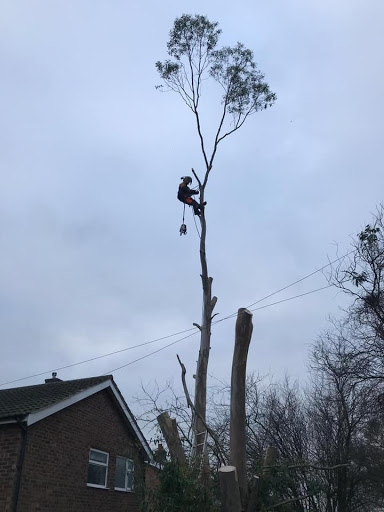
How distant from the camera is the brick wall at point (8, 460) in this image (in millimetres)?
11062

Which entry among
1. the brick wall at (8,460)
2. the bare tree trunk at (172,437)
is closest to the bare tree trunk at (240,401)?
the bare tree trunk at (172,437)

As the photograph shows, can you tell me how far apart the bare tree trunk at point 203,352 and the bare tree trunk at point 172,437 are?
1.54 feet

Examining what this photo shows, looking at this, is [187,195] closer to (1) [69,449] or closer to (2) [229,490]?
(2) [229,490]

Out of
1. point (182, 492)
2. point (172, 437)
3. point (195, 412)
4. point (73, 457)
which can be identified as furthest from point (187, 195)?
point (73, 457)

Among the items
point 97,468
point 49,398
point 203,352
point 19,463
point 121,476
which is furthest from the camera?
point 121,476

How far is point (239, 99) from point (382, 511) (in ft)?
48.5

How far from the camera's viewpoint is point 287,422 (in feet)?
60.1

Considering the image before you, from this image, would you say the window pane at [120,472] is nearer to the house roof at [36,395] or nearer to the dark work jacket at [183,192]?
the house roof at [36,395]

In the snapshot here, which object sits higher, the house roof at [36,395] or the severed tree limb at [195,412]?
the house roof at [36,395]

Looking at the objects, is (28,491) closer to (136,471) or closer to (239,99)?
(136,471)

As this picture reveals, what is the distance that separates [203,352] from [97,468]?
664 centimetres

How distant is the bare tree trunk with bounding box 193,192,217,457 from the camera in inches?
349

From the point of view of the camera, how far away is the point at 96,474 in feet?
47.0

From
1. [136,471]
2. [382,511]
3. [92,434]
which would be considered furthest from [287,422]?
[136,471]
